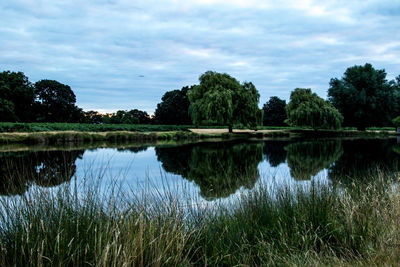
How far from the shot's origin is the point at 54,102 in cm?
5012

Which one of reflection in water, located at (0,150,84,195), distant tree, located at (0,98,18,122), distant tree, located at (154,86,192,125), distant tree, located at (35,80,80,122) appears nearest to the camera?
reflection in water, located at (0,150,84,195)

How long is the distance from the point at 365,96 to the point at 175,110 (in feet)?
97.3

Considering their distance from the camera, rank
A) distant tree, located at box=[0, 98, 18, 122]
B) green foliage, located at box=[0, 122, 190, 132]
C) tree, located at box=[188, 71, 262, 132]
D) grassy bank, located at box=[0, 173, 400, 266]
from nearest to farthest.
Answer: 1. grassy bank, located at box=[0, 173, 400, 266]
2. green foliage, located at box=[0, 122, 190, 132]
3. tree, located at box=[188, 71, 262, 132]
4. distant tree, located at box=[0, 98, 18, 122]

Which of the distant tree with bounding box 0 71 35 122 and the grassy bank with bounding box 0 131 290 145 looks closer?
the grassy bank with bounding box 0 131 290 145

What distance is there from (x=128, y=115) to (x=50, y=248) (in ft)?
195

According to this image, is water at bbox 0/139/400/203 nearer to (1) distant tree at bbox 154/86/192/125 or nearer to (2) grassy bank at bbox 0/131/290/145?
(2) grassy bank at bbox 0/131/290/145

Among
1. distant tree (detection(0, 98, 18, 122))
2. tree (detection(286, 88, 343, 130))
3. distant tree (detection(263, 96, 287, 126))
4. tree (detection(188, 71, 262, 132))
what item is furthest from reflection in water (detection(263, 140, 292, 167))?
distant tree (detection(263, 96, 287, 126))

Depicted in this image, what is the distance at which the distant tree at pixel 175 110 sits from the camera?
55.7m

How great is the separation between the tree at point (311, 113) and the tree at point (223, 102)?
7393 millimetres

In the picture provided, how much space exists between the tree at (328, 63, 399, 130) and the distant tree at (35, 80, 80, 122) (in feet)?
134

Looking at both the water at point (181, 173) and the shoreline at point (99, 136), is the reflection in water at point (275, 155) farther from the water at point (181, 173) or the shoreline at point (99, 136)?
the shoreline at point (99, 136)

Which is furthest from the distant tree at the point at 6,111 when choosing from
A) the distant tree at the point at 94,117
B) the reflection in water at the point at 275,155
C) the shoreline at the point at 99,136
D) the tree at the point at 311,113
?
the tree at the point at 311,113

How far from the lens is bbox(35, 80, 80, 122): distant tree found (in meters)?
50.2

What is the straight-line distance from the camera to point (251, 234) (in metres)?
3.70
